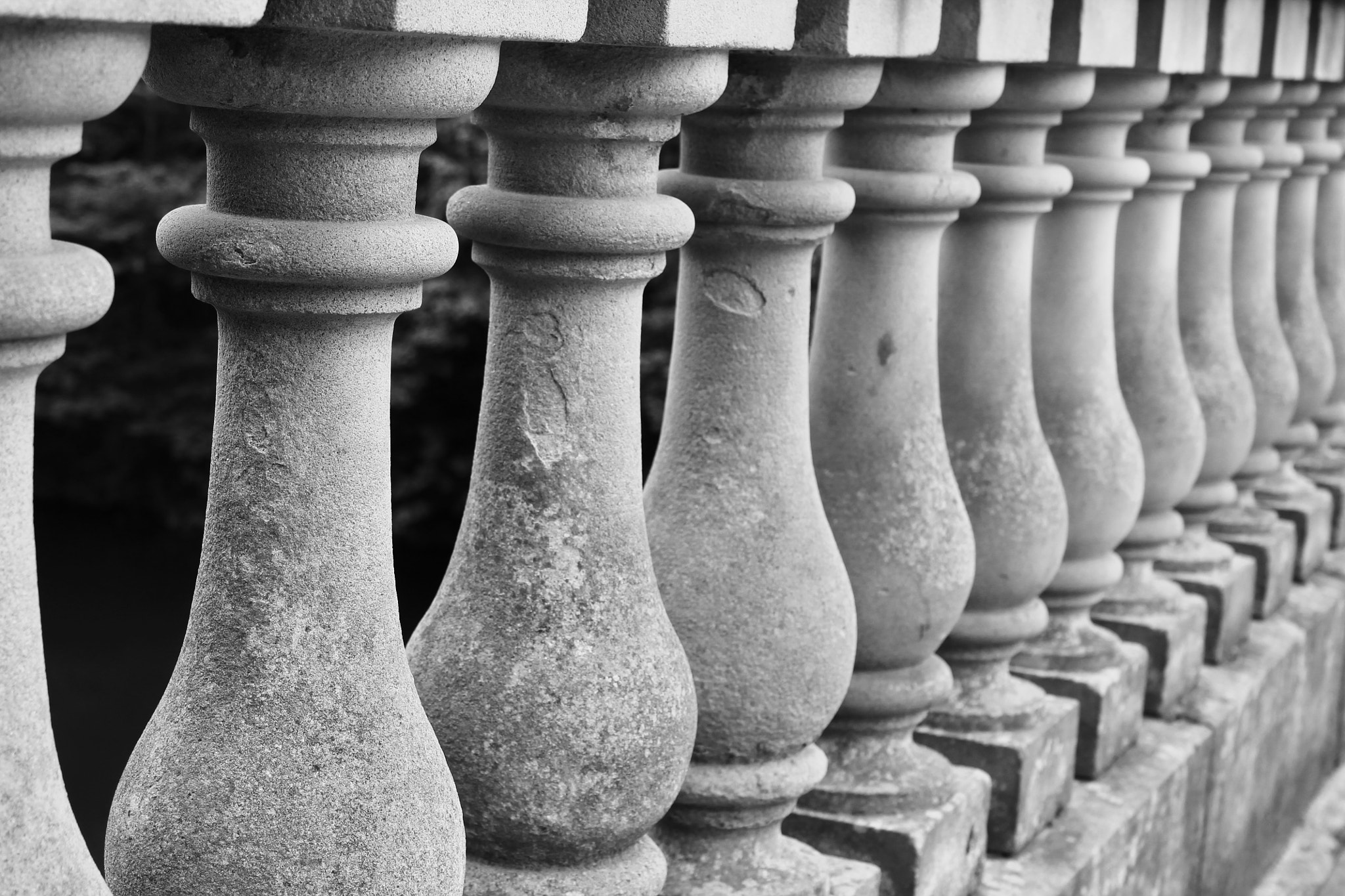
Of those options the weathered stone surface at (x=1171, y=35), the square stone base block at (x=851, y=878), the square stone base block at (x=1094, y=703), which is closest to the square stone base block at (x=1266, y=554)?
the square stone base block at (x=1094, y=703)

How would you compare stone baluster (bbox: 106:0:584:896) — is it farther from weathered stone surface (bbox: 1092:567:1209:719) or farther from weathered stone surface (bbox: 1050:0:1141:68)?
weathered stone surface (bbox: 1092:567:1209:719)

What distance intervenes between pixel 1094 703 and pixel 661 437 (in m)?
1.39

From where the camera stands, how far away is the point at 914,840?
2.64 metres

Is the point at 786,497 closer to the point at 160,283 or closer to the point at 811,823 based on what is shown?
the point at 811,823

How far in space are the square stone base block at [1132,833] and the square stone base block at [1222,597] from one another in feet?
1.44

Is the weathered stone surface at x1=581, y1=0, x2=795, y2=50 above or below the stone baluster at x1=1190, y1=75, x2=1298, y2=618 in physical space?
above

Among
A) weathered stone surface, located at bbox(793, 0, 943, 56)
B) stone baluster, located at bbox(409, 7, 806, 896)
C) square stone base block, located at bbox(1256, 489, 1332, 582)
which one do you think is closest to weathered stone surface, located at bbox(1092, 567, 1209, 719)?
square stone base block, located at bbox(1256, 489, 1332, 582)

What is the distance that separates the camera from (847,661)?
240cm

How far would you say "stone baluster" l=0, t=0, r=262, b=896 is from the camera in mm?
1212

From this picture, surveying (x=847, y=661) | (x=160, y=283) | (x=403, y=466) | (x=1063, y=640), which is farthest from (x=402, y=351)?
(x=847, y=661)

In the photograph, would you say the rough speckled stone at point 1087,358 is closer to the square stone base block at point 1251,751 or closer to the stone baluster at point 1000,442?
the stone baluster at point 1000,442

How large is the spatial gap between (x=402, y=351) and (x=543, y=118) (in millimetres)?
12752

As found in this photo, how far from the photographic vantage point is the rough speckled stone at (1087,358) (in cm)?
339

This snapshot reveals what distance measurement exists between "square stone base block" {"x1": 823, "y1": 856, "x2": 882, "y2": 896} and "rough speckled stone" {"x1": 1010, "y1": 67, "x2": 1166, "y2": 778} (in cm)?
90
